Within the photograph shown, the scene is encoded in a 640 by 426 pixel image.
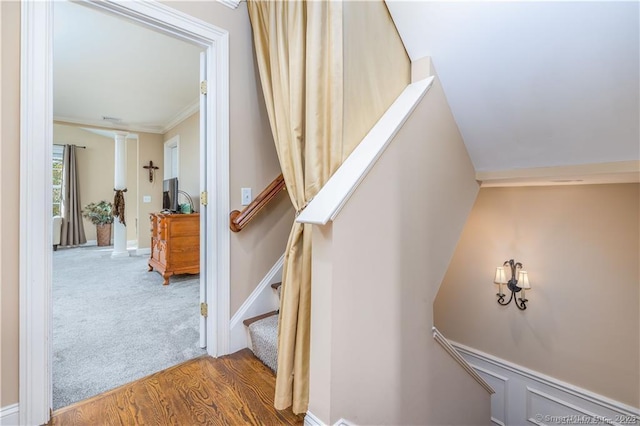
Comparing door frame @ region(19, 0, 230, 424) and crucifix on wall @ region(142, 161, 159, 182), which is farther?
crucifix on wall @ region(142, 161, 159, 182)

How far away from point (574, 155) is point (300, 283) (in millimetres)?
1709

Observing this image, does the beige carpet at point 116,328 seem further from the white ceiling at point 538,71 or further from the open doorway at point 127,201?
the white ceiling at point 538,71

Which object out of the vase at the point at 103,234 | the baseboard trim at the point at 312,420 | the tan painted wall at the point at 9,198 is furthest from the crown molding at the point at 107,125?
the baseboard trim at the point at 312,420

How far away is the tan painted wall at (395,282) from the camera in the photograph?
112cm

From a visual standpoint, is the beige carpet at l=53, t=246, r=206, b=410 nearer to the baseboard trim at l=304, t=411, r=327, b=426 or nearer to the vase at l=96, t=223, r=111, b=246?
the baseboard trim at l=304, t=411, r=327, b=426

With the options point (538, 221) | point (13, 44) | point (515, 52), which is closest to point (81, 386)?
point (13, 44)

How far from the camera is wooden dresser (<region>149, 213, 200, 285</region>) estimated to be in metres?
3.49

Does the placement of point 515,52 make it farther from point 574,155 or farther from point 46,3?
point 46,3

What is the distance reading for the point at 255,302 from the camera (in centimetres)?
193

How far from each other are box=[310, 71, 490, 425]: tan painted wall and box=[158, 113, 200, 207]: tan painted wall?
3.81 meters

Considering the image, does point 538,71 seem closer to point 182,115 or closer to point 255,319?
point 255,319

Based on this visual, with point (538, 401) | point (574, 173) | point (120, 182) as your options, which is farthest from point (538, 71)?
point (120, 182)

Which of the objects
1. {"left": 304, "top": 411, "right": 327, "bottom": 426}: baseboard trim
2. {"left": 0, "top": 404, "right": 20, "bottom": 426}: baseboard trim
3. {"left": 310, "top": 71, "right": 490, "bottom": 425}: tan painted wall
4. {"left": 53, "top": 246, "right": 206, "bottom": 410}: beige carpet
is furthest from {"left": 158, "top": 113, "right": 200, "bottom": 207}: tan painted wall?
{"left": 304, "top": 411, "right": 327, "bottom": 426}: baseboard trim

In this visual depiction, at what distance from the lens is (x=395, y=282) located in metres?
1.37
